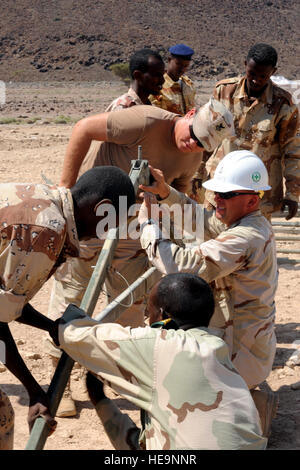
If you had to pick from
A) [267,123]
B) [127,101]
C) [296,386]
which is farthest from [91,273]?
[267,123]

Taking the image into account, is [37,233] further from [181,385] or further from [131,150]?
[131,150]

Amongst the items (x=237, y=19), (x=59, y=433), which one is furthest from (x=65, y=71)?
(x=59, y=433)

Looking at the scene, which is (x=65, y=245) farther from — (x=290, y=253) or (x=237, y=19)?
(x=237, y=19)

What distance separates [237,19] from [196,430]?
241ft

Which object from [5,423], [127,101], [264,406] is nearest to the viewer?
[5,423]

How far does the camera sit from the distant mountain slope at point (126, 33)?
2394 inches

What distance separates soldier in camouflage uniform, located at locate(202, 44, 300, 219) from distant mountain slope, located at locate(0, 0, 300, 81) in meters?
53.2

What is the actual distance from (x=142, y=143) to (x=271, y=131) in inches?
68.5

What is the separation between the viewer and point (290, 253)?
26.3 ft

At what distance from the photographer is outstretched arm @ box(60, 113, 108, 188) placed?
4.19m

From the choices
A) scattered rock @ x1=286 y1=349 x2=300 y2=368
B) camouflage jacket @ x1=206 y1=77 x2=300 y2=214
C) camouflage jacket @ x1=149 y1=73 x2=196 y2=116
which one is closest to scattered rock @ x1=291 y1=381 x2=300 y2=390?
scattered rock @ x1=286 y1=349 x2=300 y2=368

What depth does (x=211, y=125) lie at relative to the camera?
4.09 meters

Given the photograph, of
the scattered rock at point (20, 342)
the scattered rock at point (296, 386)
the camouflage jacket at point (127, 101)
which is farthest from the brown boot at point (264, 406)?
the scattered rock at point (20, 342)

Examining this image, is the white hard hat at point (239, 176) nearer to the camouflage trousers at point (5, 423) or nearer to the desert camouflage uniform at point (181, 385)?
the desert camouflage uniform at point (181, 385)
